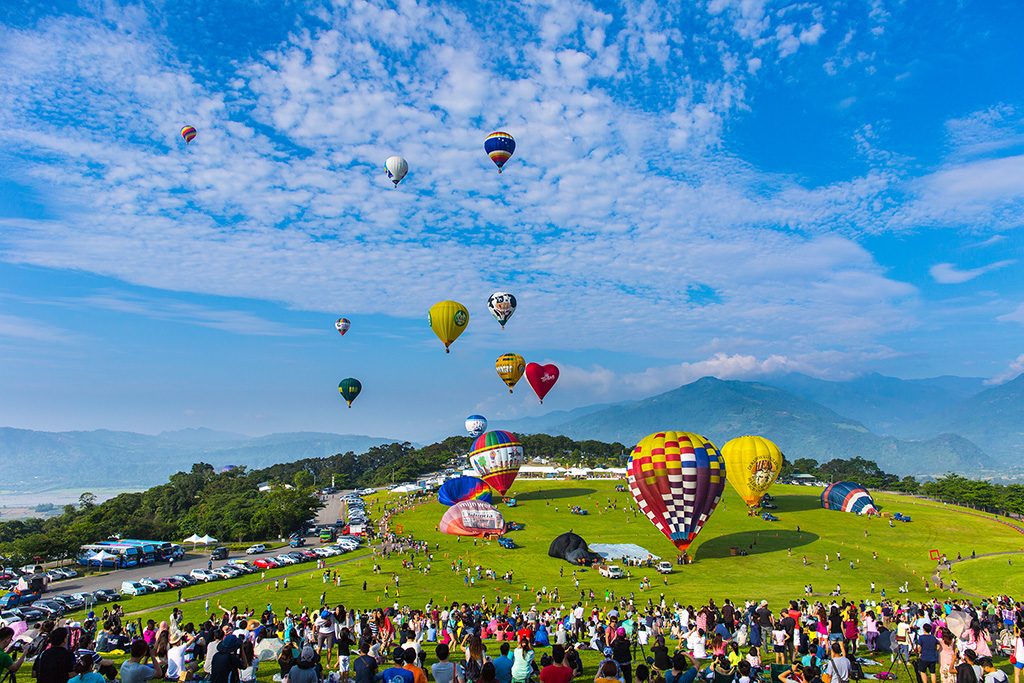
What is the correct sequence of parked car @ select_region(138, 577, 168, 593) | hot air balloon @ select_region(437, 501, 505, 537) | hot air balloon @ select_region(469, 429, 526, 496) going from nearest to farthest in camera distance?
parked car @ select_region(138, 577, 168, 593)
hot air balloon @ select_region(437, 501, 505, 537)
hot air balloon @ select_region(469, 429, 526, 496)

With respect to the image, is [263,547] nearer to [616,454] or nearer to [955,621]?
[955,621]

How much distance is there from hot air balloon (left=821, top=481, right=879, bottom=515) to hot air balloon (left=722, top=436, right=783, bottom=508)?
45.2 feet

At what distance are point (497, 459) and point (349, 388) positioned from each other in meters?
19.1

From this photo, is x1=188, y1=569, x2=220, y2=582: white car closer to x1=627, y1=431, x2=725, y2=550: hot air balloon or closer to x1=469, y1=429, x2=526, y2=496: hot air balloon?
x1=627, y1=431, x2=725, y2=550: hot air balloon

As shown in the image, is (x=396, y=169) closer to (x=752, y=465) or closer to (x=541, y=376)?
(x=541, y=376)

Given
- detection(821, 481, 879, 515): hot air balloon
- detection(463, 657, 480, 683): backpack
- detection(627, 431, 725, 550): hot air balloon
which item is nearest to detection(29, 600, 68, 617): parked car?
detection(463, 657, 480, 683): backpack

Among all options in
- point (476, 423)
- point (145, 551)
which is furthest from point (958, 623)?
point (476, 423)

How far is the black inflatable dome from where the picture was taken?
140ft

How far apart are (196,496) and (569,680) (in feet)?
317

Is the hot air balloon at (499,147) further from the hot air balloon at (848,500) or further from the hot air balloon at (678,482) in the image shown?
the hot air balloon at (848,500)

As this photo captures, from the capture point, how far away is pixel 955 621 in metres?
13.2

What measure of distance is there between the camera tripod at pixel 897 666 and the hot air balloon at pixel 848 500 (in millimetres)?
60067

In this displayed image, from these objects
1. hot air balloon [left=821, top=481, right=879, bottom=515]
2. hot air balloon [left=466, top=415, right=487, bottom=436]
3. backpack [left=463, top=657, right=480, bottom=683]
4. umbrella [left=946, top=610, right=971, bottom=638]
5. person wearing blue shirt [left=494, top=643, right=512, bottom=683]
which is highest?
hot air balloon [left=466, top=415, right=487, bottom=436]

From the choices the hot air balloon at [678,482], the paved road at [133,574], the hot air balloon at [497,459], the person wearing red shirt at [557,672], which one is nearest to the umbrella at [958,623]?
the person wearing red shirt at [557,672]
